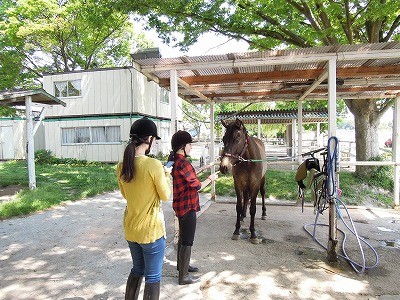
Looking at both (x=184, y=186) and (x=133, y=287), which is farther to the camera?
(x=184, y=186)

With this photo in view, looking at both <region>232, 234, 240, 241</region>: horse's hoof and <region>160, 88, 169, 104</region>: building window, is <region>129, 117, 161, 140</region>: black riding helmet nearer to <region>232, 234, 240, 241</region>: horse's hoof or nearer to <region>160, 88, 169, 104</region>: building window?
<region>232, 234, 240, 241</region>: horse's hoof

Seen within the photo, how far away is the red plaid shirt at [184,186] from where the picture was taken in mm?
2939

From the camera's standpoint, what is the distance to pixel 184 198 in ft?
10.2

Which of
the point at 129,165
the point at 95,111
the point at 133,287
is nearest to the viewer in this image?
the point at 129,165

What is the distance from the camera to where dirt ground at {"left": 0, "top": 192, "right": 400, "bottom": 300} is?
120 inches

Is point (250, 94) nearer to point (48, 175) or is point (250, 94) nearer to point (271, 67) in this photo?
point (271, 67)

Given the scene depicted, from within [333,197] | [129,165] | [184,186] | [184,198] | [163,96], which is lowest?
[333,197]

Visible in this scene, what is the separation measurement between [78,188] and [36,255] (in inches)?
200

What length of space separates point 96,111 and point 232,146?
1369cm

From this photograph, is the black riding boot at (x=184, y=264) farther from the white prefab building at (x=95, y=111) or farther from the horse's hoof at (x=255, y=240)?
the white prefab building at (x=95, y=111)

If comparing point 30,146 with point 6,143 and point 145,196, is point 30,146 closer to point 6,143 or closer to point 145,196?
point 145,196

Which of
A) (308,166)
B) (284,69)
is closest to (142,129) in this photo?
(308,166)

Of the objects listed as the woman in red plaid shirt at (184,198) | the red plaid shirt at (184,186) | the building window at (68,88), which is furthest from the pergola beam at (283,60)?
the building window at (68,88)

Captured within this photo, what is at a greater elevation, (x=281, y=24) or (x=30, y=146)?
(x=281, y=24)
